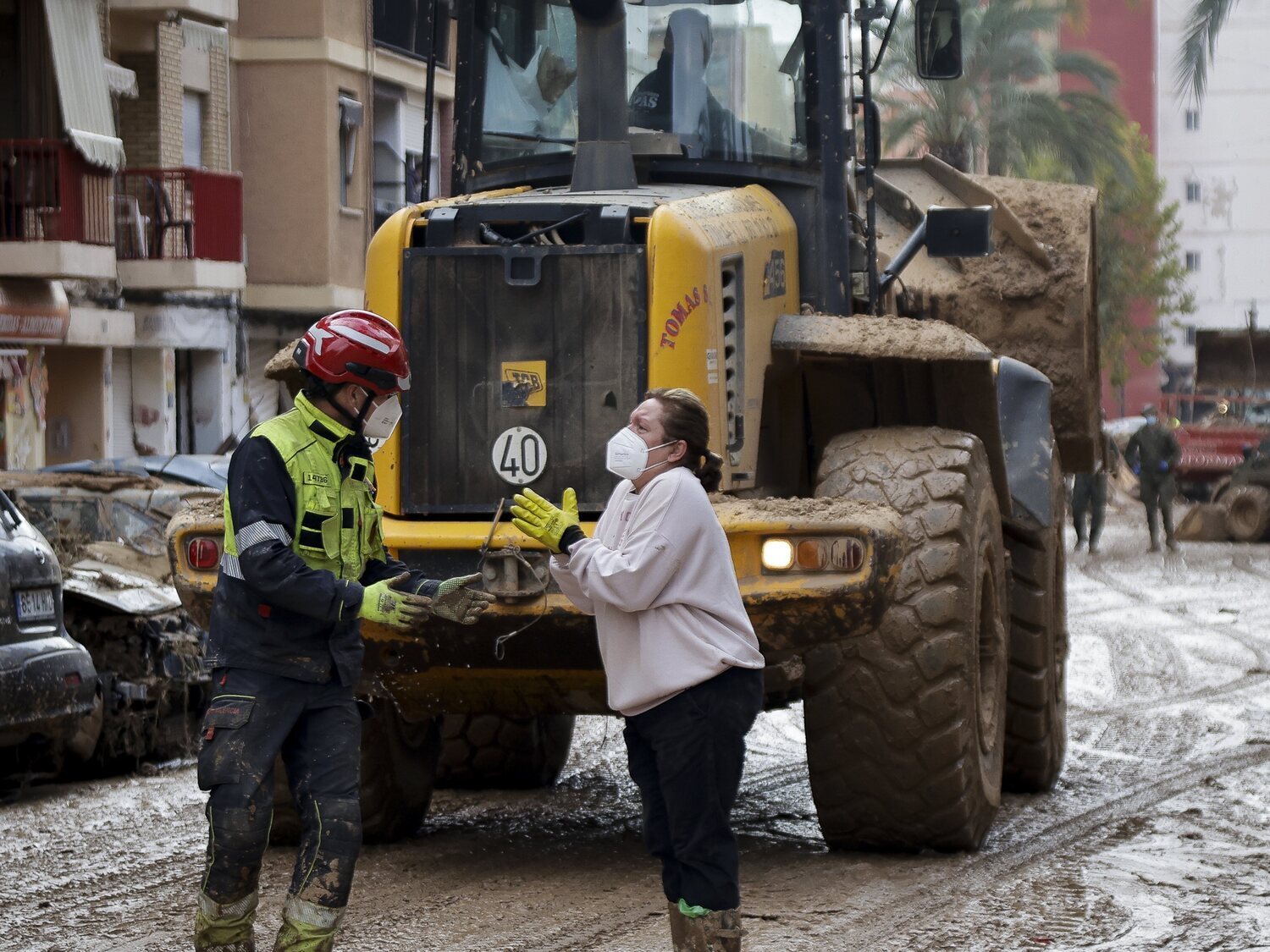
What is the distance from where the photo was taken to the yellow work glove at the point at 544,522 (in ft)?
18.5

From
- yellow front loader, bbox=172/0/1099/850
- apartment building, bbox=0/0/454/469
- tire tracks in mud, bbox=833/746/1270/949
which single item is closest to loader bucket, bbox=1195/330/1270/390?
apartment building, bbox=0/0/454/469

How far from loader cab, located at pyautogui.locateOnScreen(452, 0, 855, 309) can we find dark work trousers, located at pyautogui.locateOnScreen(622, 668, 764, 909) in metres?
2.85

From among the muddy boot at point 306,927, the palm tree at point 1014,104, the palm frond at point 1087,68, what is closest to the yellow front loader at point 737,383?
the muddy boot at point 306,927

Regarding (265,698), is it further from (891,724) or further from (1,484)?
(1,484)

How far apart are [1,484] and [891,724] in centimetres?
625

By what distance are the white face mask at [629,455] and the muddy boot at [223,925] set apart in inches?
57.6

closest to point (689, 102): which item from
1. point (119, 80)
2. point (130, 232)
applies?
point (119, 80)

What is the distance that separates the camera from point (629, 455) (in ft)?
18.8

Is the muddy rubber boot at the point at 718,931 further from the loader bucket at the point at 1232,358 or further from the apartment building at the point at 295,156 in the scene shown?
the loader bucket at the point at 1232,358

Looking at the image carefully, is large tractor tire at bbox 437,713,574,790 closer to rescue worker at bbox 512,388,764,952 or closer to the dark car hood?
the dark car hood

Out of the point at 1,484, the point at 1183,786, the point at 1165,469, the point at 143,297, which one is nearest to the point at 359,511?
the point at 1183,786

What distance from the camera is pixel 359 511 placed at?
5.82m

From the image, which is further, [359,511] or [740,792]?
[740,792]

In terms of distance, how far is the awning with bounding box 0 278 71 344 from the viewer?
20.8 metres
